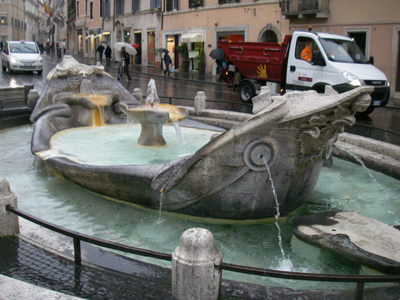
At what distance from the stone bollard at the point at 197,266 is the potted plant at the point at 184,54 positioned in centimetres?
2711

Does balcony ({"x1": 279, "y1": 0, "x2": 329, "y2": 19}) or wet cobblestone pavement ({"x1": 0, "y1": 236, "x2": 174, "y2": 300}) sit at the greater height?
balcony ({"x1": 279, "y1": 0, "x2": 329, "y2": 19})

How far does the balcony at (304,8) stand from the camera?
19.9 meters

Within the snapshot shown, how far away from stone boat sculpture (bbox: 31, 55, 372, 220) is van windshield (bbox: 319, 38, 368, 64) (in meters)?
8.62

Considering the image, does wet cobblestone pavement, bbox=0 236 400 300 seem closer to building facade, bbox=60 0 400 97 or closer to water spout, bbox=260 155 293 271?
water spout, bbox=260 155 293 271

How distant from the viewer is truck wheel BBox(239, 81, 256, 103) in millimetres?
14586

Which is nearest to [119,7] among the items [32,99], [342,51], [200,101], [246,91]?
[246,91]

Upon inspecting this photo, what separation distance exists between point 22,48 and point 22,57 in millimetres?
1548

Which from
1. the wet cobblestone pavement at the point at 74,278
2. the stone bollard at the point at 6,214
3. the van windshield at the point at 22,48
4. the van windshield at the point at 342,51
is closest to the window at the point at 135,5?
the van windshield at the point at 22,48

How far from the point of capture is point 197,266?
2.75m

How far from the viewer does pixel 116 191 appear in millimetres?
4887

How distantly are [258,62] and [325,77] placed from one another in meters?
2.60

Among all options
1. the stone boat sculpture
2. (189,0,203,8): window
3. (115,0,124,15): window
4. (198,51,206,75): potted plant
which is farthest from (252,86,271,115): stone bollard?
(115,0,124,15): window

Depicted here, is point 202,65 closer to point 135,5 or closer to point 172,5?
point 172,5

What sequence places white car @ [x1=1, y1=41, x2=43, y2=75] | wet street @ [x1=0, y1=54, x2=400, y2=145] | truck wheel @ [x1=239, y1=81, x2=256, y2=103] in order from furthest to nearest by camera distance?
white car @ [x1=1, y1=41, x2=43, y2=75] → truck wheel @ [x1=239, y1=81, x2=256, y2=103] → wet street @ [x1=0, y1=54, x2=400, y2=145]
